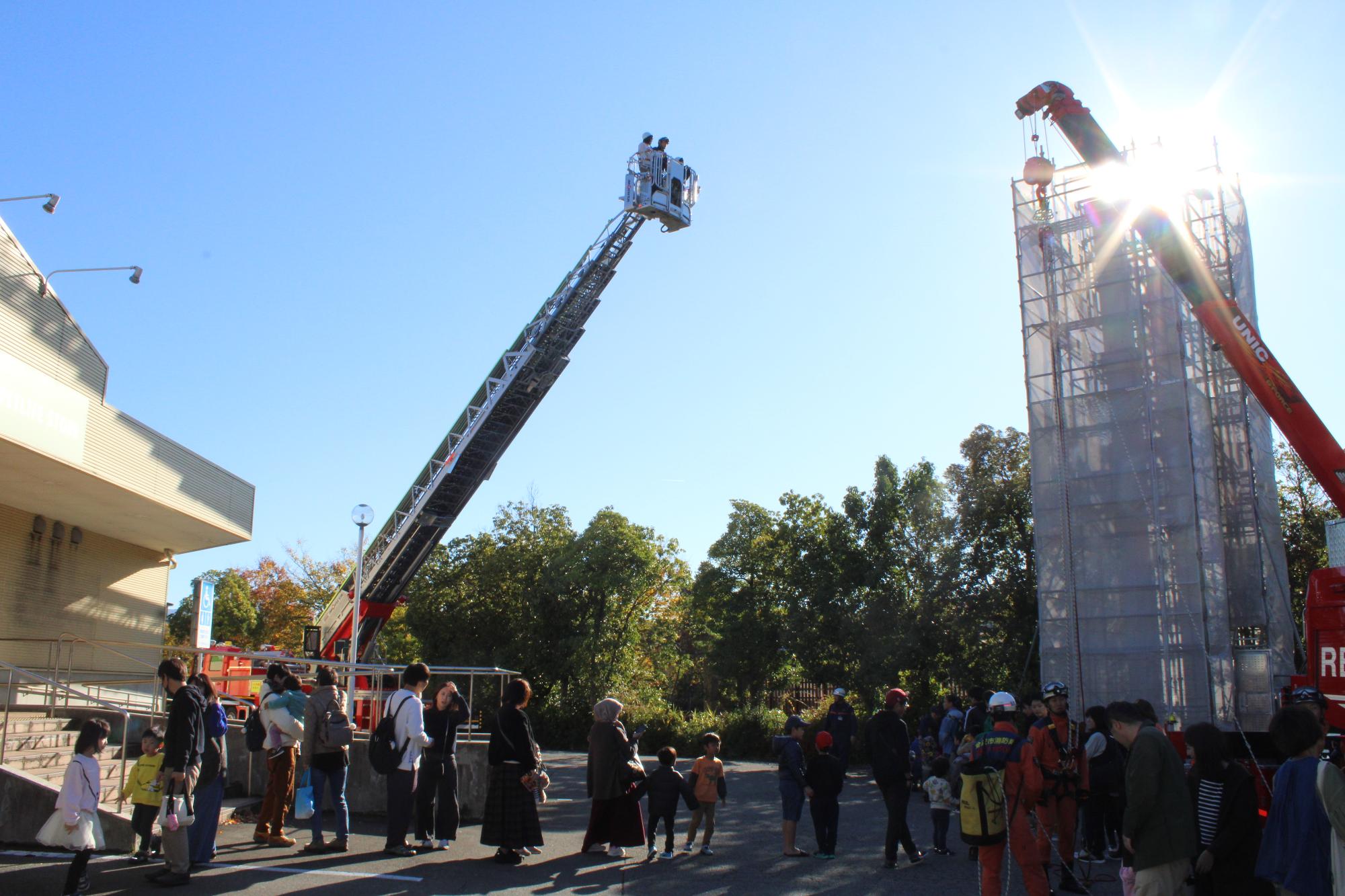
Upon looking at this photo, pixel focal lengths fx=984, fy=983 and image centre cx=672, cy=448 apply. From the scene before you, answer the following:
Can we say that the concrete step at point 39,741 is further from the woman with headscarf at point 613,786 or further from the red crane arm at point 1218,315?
the red crane arm at point 1218,315

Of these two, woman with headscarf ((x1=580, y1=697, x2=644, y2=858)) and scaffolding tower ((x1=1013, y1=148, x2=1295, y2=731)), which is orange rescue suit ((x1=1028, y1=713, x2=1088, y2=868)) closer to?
woman with headscarf ((x1=580, y1=697, x2=644, y2=858))

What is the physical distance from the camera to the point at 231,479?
18.2 m

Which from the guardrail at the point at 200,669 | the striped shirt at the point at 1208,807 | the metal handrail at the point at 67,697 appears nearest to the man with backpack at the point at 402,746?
the guardrail at the point at 200,669

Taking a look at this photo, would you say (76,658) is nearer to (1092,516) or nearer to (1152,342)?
(1092,516)

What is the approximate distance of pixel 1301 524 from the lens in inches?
978

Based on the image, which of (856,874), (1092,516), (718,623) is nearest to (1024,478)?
(1092,516)

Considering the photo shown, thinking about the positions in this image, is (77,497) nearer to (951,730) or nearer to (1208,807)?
(951,730)

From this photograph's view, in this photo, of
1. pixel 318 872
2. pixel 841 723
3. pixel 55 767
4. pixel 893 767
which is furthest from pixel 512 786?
pixel 55 767

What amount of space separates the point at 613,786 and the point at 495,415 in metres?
12.3

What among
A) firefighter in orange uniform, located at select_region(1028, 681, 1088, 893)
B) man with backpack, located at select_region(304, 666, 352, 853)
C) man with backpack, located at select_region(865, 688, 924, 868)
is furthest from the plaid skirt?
firefighter in orange uniform, located at select_region(1028, 681, 1088, 893)

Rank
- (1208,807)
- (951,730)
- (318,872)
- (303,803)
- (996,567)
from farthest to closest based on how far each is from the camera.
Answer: (996,567) → (951,730) → (303,803) → (318,872) → (1208,807)

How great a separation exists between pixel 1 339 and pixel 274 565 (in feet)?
114

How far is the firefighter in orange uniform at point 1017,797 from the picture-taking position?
6949 millimetres

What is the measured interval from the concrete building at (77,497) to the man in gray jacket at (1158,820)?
12501 mm
